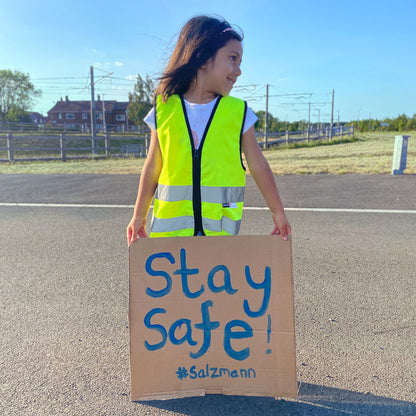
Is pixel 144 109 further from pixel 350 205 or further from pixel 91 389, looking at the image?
pixel 91 389

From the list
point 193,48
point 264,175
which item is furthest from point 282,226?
point 193,48

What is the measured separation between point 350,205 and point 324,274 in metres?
3.25

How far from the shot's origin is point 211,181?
6.02ft

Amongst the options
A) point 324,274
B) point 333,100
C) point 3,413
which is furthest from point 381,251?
point 333,100

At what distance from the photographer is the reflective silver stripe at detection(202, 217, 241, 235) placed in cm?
192

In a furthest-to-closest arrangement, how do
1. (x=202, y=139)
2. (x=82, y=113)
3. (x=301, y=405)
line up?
1. (x=82, y=113)
2. (x=301, y=405)
3. (x=202, y=139)

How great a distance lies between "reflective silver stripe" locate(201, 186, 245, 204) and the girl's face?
45 centimetres

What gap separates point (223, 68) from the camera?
1.85 metres

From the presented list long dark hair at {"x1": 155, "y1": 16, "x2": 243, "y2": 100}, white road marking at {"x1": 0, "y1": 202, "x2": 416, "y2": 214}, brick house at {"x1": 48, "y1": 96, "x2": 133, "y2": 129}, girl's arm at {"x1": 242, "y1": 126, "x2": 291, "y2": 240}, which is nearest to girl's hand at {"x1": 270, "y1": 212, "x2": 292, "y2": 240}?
girl's arm at {"x1": 242, "y1": 126, "x2": 291, "y2": 240}

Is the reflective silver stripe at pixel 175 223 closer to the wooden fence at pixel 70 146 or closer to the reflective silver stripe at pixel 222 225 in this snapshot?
the reflective silver stripe at pixel 222 225

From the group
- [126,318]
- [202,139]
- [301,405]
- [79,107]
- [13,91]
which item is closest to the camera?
[202,139]

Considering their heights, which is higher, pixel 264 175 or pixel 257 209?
pixel 264 175

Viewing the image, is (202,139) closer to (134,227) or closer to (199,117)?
(199,117)

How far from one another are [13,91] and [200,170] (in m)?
70.4
